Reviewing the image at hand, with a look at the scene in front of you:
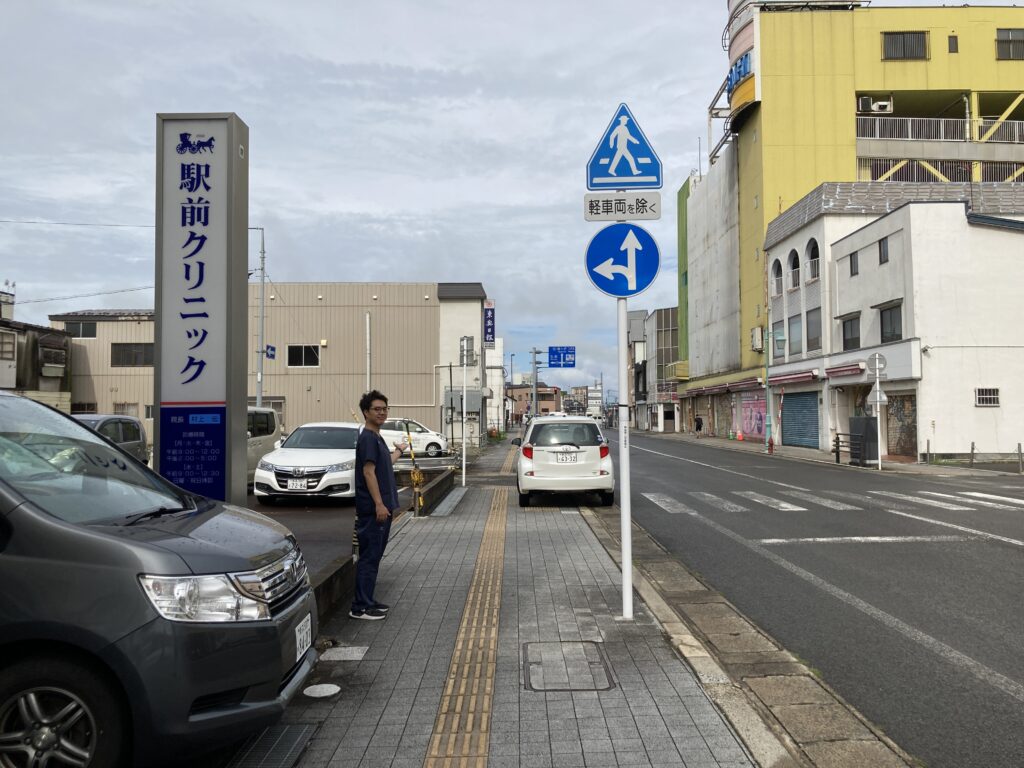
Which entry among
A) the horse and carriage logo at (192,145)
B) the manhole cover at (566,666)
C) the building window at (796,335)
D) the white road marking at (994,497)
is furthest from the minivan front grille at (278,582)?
the building window at (796,335)

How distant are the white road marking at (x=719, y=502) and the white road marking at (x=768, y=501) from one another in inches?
22.1

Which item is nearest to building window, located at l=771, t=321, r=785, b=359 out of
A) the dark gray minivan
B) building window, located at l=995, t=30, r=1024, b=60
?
building window, located at l=995, t=30, r=1024, b=60

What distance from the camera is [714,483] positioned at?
16.9 metres

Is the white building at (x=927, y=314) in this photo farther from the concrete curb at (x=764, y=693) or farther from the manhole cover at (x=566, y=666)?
the manhole cover at (x=566, y=666)

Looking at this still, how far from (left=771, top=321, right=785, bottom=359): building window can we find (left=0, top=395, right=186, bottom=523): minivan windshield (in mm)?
36962

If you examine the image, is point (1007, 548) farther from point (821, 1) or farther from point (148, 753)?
point (821, 1)

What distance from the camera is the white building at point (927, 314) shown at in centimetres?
2417

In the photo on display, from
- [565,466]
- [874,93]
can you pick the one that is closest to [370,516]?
[565,466]

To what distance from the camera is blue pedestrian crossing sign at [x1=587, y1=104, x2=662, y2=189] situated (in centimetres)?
561

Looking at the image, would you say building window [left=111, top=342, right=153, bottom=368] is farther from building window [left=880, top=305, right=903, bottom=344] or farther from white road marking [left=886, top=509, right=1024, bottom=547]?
white road marking [left=886, top=509, right=1024, bottom=547]

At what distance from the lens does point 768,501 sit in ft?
43.4

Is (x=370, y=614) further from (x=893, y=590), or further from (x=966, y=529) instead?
(x=966, y=529)

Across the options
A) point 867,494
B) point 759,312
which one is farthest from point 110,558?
point 759,312

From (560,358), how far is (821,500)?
80.8ft
